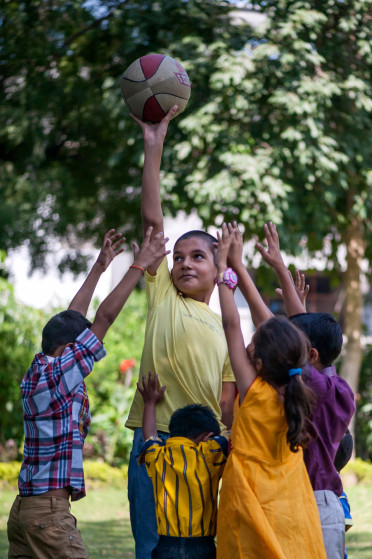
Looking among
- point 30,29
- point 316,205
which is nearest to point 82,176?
point 30,29

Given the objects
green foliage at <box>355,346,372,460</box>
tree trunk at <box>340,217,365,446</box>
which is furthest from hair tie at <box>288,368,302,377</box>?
green foliage at <box>355,346,372,460</box>

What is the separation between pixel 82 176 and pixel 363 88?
5210mm

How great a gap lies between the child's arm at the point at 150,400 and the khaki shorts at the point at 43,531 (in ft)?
1.64

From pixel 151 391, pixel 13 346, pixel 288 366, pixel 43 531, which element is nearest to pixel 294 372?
pixel 288 366

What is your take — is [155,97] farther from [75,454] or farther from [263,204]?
[263,204]

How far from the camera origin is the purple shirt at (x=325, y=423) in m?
3.45

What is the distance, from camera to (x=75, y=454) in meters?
3.56

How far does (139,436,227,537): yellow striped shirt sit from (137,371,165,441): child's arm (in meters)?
0.20

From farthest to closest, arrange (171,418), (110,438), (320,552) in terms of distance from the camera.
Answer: (110,438), (171,418), (320,552)

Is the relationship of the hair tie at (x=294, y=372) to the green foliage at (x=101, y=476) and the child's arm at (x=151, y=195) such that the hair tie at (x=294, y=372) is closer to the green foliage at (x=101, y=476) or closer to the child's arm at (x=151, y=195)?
the child's arm at (x=151, y=195)

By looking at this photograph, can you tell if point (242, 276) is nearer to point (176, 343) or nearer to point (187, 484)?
point (176, 343)

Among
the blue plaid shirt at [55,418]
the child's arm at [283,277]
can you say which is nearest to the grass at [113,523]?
the blue plaid shirt at [55,418]

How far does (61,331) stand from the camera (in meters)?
3.62

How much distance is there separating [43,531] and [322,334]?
152 cm
